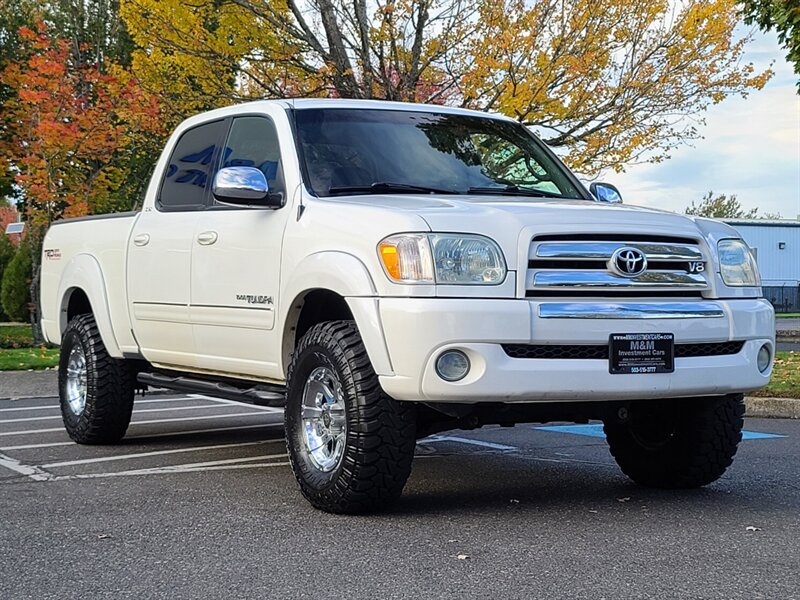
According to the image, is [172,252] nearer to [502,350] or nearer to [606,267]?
[502,350]

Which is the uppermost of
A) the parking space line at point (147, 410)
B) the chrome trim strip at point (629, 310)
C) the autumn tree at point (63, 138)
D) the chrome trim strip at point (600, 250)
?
the autumn tree at point (63, 138)

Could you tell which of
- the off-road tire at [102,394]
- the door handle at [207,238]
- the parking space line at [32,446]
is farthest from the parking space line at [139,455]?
the door handle at [207,238]

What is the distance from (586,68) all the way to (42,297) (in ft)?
27.6

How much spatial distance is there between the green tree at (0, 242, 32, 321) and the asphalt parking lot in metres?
21.8

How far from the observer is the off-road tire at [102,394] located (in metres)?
8.28

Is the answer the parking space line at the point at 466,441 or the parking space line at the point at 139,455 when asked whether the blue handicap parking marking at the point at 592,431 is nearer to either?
the parking space line at the point at 466,441

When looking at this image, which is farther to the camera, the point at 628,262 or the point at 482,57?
the point at 482,57

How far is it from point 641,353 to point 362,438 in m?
1.34

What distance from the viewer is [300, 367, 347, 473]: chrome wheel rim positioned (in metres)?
5.75

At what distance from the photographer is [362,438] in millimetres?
5465

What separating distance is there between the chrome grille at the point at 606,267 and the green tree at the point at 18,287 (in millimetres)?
25389

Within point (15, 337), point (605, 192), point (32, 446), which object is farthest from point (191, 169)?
point (15, 337)

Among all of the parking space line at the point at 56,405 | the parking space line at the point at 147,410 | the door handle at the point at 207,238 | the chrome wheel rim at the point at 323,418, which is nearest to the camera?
the chrome wheel rim at the point at 323,418

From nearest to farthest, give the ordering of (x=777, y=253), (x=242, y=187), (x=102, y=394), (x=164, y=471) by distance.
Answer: (x=242, y=187) → (x=164, y=471) → (x=102, y=394) → (x=777, y=253)
